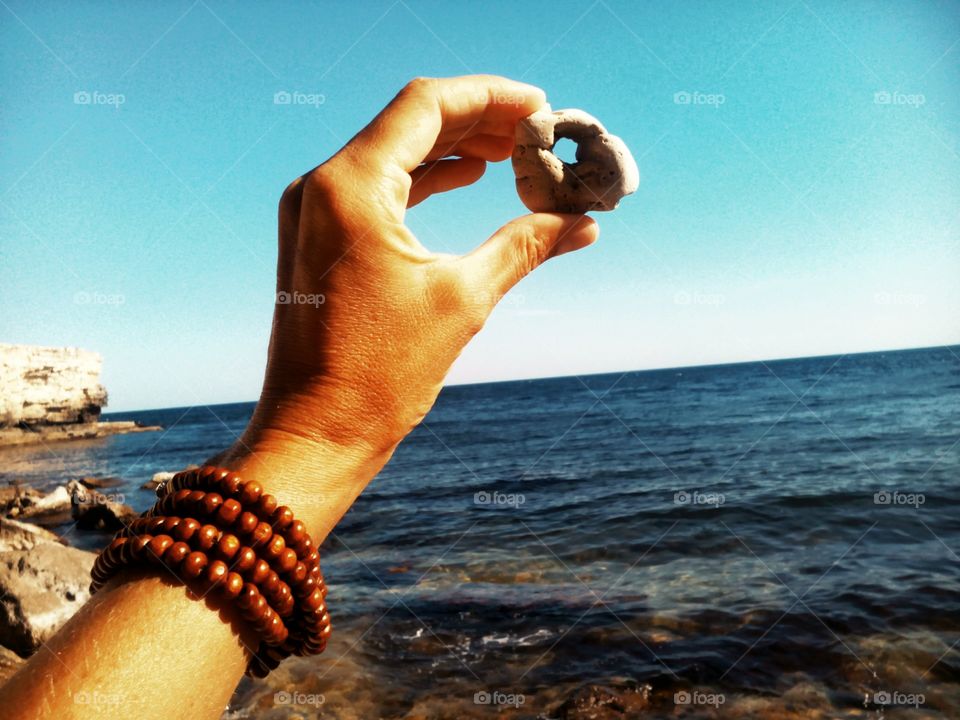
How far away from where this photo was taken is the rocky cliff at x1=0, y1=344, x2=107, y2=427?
5822 cm

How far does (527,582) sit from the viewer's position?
30.5 feet

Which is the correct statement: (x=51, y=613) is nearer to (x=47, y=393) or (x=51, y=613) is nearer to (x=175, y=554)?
(x=175, y=554)

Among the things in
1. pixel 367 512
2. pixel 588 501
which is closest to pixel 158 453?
pixel 367 512

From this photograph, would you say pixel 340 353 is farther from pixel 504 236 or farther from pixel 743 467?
pixel 743 467

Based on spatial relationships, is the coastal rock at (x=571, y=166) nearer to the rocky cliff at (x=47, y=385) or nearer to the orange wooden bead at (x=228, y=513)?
the orange wooden bead at (x=228, y=513)

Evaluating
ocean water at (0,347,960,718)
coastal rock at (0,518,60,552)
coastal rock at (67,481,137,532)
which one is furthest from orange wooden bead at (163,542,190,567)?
coastal rock at (67,481,137,532)

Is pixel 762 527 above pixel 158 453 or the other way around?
the other way around

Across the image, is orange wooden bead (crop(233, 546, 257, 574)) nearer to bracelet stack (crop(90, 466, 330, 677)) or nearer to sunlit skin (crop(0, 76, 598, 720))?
bracelet stack (crop(90, 466, 330, 677))

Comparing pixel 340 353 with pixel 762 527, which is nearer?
pixel 340 353

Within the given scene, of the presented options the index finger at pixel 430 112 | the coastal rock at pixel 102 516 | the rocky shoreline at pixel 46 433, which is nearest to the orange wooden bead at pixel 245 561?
the index finger at pixel 430 112

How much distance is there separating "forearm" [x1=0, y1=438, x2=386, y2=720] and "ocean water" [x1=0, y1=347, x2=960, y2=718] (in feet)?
15.8

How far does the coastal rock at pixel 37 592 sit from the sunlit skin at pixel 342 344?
5.84m

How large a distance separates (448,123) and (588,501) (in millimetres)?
14007

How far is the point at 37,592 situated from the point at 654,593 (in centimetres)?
739
